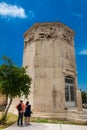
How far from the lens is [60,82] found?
15492 mm

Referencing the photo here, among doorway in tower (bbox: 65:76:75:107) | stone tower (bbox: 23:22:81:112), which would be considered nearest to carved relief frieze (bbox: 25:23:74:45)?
stone tower (bbox: 23:22:81:112)

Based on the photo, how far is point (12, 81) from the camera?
11.4 metres

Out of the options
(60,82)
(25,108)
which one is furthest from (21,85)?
(60,82)

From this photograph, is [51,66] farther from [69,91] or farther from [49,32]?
[49,32]

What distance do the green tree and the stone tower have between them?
3.81 meters

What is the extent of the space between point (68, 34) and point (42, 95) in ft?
26.2

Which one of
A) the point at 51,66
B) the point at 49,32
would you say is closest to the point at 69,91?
the point at 51,66

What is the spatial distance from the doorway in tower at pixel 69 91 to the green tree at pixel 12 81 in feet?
19.1

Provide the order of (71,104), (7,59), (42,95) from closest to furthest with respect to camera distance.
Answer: (7,59)
(42,95)
(71,104)

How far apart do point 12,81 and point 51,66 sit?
5.65 m

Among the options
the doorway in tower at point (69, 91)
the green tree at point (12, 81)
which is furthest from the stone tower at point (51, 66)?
the green tree at point (12, 81)

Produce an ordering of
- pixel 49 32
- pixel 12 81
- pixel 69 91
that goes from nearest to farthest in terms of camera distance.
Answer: pixel 12 81 < pixel 69 91 < pixel 49 32

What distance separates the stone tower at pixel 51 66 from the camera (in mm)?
15109

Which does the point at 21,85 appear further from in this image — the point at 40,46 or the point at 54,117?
the point at 40,46
